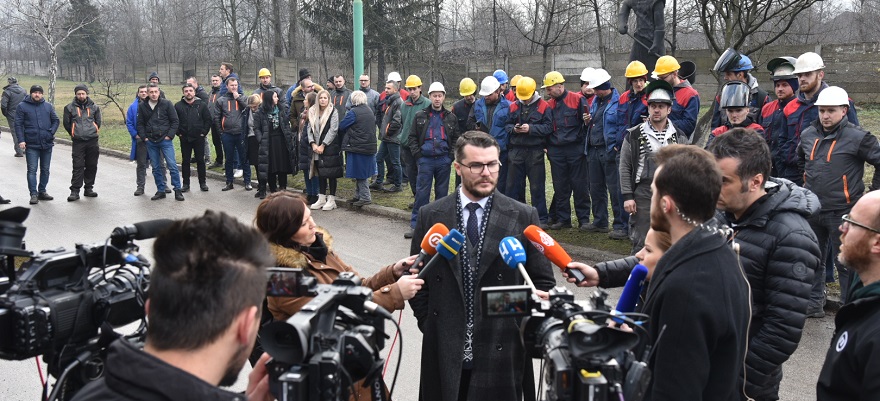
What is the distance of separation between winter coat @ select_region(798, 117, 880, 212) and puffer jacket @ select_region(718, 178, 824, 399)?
393cm

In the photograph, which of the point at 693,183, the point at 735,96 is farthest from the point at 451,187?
the point at 693,183

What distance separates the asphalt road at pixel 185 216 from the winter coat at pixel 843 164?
1.19 metres

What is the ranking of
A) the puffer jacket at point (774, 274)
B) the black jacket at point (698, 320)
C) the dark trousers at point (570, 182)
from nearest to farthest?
the black jacket at point (698, 320) → the puffer jacket at point (774, 274) → the dark trousers at point (570, 182)

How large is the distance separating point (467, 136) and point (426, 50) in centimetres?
2608

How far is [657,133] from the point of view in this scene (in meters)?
7.71

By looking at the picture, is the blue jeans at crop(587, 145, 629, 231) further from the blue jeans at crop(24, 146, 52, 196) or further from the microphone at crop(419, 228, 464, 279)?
the blue jeans at crop(24, 146, 52, 196)

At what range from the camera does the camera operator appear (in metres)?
1.90

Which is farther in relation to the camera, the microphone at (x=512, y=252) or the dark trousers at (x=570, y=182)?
the dark trousers at (x=570, y=182)

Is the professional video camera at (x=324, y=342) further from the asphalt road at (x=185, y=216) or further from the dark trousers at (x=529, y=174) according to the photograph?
the dark trousers at (x=529, y=174)

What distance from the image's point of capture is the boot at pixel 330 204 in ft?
41.6

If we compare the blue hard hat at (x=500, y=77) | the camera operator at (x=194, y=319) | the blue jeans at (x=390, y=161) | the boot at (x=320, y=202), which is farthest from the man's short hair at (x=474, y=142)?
the blue jeans at (x=390, y=161)

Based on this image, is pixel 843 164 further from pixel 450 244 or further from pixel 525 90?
pixel 450 244

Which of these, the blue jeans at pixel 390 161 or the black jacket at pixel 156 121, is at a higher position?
the black jacket at pixel 156 121

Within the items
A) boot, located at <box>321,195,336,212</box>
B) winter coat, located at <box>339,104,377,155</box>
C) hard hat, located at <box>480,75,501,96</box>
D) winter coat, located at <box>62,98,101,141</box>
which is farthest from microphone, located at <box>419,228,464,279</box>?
winter coat, located at <box>62,98,101,141</box>
